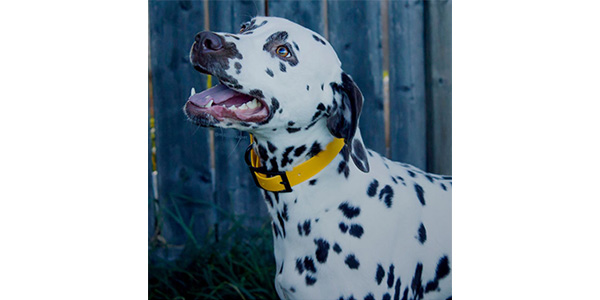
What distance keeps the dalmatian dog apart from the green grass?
99cm

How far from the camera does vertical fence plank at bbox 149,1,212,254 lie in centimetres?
316

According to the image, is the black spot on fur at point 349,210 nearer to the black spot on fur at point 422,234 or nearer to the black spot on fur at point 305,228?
the black spot on fur at point 305,228

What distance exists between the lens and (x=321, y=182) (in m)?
2.00

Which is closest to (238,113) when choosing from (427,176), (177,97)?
(427,176)

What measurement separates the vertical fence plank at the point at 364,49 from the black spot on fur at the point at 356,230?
4.64 ft

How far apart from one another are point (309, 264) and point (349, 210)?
26 cm

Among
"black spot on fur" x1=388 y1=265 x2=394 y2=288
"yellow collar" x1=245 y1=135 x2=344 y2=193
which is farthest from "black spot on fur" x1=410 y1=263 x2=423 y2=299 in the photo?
"yellow collar" x1=245 y1=135 x2=344 y2=193

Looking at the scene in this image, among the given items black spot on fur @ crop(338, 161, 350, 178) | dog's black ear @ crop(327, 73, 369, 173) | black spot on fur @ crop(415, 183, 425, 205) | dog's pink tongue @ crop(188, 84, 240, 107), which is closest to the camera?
dog's pink tongue @ crop(188, 84, 240, 107)

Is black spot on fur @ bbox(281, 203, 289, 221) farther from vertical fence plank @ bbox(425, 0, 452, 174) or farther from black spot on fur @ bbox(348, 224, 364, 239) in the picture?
vertical fence plank @ bbox(425, 0, 452, 174)

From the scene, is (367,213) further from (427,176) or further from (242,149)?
(242,149)

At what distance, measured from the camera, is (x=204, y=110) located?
1.74 m

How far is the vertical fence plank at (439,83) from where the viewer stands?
2727 mm

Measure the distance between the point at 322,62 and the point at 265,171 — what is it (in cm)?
48

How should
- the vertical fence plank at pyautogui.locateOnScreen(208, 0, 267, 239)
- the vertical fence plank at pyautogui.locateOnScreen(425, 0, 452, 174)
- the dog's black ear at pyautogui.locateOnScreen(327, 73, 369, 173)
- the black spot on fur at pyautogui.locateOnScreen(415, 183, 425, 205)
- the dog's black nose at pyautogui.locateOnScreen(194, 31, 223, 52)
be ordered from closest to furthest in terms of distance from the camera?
the dog's black nose at pyautogui.locateOnScreen(194, 31, 223, 52) → the dog's black ear at pyautogui.locateOnScreen(327, 73, 369, 173) → the black spot on fur at pyautogui.locateOnScreen(415, 183, 425, 205) → the vertical fence plank at pyautogui.locateOnScreen(425, 0, 452, 174) → the vertical fence plank at pyautogui.locateOnScreen(208, 0, 267, 239)
